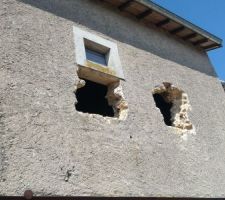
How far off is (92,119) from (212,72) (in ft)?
14.7

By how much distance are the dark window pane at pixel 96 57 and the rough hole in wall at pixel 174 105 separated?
111 centimetres

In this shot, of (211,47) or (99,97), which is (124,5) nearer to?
(99,97)

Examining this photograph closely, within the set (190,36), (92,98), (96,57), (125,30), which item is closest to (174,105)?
(92,98)

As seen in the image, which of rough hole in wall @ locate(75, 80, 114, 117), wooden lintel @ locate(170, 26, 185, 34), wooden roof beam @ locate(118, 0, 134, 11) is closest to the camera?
rough hole in wall @ locate(75, 80, 114, 117)

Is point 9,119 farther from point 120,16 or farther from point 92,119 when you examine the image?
point 120,16

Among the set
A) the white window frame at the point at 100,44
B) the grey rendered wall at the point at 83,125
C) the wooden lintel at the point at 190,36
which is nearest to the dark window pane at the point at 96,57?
the white window frame at the point at 100,44

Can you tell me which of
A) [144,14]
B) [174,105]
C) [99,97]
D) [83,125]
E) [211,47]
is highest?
[144,14]

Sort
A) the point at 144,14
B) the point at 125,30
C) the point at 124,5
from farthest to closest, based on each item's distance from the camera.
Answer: the point at 144,14
the point at 124,5
the point at 125,30

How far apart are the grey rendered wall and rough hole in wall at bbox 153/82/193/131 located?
163 millimetres

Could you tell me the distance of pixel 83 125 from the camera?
14.2ft

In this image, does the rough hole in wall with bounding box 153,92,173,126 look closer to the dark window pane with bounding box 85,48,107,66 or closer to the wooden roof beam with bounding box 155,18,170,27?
the dark window pane with bounding box 85,48,107,66

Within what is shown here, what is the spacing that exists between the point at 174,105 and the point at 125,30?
1.68 meters

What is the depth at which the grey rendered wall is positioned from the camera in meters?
3.65

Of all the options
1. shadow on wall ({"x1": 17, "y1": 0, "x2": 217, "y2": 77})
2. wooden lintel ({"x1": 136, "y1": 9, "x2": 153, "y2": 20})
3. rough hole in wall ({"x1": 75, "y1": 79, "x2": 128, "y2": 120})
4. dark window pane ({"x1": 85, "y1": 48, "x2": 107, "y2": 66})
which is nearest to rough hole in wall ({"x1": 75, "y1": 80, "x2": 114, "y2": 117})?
rough hole in wall ({"x1": 75, "y1": 79, "x2": 128, "y2": 120})
